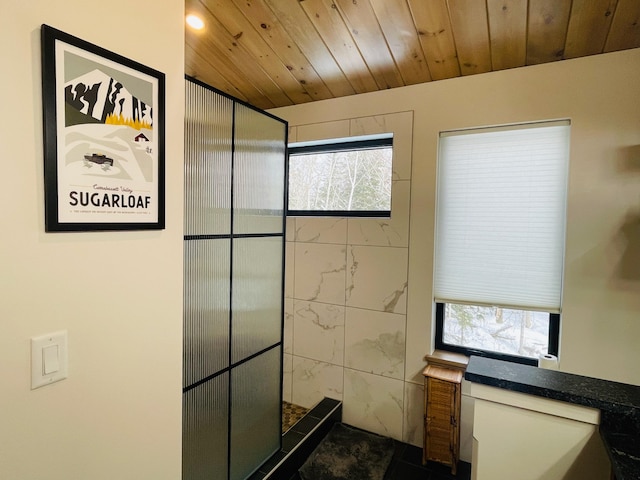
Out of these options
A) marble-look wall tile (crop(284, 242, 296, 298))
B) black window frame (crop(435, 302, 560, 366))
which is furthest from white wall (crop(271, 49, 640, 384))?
A: marble-look wall tile (crop(284, 242, 296, 298))

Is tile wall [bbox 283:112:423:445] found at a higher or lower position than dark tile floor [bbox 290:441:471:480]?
higher

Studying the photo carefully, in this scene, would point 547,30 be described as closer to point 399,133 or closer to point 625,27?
point 625,27

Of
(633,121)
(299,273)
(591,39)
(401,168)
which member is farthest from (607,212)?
(299,273)

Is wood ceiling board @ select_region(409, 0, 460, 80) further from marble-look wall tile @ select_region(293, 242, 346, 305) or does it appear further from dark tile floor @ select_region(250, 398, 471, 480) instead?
dark tile floor @ select_region(250, 398, 471, 480)

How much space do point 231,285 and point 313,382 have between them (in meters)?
1.49

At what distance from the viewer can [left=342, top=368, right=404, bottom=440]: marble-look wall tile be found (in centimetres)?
246

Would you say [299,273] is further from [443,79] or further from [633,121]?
[633,121]

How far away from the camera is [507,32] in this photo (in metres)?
1.80

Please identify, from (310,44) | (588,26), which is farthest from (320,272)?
(588,26)

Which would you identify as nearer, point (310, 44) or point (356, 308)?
point (310, 44)

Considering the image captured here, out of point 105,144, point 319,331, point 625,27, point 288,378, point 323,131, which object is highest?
point 625,27

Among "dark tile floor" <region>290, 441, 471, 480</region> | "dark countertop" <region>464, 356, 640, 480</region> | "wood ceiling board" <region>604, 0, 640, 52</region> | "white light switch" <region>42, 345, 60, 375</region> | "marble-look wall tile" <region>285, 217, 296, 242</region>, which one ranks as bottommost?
"dark tile floor" <region>290, 441, 471, 480</region>

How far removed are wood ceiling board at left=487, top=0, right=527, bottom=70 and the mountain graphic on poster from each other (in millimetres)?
1687

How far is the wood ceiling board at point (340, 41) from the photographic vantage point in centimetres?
178
